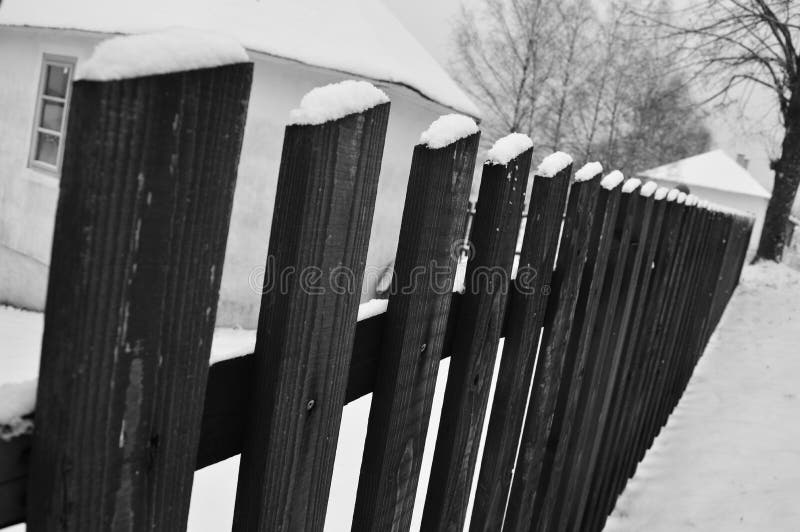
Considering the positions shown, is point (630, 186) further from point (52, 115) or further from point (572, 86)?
point (572, 86)

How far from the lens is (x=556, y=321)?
162cm

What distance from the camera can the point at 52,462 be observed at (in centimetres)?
54

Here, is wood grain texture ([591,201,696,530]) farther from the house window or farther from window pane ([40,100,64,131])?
window pane ([40,100,64,131])

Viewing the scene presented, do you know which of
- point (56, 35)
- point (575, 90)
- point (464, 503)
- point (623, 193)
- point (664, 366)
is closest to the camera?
point (464, 503)

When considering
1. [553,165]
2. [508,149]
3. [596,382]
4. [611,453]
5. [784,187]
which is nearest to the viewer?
[508,149]

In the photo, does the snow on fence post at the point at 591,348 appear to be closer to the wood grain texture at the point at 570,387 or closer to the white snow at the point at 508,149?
the wood grain texture at the point at 570,387

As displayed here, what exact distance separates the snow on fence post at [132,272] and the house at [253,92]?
6571mm

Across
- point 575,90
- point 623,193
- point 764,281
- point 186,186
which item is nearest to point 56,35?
point 623,193

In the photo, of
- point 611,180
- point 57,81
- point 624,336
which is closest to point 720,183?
point 57,81

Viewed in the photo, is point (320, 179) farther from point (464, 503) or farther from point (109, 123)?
point (464, 503)

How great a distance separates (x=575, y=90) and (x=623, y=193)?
28.5 metres

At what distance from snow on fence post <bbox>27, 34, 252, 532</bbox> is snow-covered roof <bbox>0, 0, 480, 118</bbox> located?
650cm

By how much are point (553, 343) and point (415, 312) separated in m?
0.77

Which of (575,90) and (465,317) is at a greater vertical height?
(575,90)
